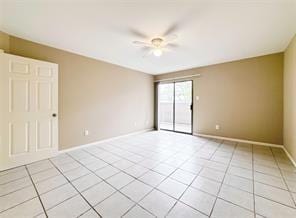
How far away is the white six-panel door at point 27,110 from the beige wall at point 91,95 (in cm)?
25

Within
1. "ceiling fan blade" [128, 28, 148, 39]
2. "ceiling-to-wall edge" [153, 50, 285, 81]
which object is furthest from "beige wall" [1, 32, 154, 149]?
"ceiling fan blade" [128, 28, 148, 39]

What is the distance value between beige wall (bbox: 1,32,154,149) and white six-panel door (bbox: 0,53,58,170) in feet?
0.83

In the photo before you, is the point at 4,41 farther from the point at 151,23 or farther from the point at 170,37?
the point at 170,37

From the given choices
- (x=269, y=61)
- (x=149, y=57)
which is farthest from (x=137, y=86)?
(x=269, y=61)

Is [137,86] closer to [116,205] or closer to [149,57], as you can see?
[149,57]

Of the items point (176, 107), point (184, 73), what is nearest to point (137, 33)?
point (184, 73)

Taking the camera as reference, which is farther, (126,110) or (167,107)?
(167,107)

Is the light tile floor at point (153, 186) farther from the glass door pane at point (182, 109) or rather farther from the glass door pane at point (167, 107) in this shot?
the glass door pane at point (167, 107)

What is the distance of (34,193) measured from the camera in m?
1.75

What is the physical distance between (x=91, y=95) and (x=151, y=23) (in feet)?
8.20

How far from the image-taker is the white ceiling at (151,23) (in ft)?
5.77

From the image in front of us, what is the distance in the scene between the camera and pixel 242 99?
3914mm

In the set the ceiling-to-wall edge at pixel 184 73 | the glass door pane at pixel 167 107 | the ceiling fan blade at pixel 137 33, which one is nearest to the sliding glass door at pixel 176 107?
the glass door pane at pixel 167 107

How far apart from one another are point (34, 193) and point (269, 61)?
5491 mm
